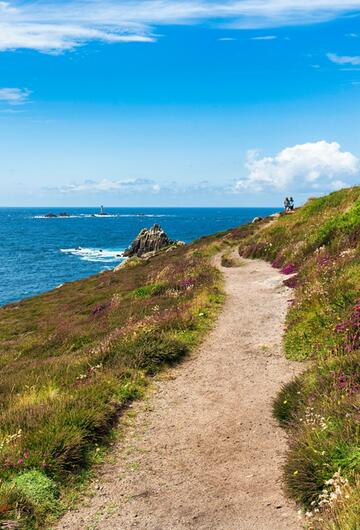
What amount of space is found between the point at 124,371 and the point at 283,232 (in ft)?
91.6

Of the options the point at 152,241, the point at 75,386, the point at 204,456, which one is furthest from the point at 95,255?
the point at 204,456

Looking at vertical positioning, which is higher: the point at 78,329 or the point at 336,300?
the point at 336,300

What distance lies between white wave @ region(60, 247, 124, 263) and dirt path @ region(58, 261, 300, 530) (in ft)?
283

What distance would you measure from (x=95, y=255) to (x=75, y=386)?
102561 mm

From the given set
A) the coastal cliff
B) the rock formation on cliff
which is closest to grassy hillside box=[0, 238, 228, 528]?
the coastal cliff

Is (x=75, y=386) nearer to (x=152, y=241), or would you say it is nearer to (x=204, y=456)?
(x=204, y=456)

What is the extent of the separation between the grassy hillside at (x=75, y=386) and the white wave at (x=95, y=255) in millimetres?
75776

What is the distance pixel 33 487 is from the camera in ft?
21.7

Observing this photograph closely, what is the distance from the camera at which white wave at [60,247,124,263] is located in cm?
10001

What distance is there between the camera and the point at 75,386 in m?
10.5

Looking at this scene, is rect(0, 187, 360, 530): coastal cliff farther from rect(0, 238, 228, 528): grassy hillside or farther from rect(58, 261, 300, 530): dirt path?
rect(58, 261, 300, 530): dirt path

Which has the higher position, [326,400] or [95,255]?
[326,400]

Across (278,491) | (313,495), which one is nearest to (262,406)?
(278,491)

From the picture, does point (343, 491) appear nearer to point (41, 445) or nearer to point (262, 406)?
point (262, 406)
